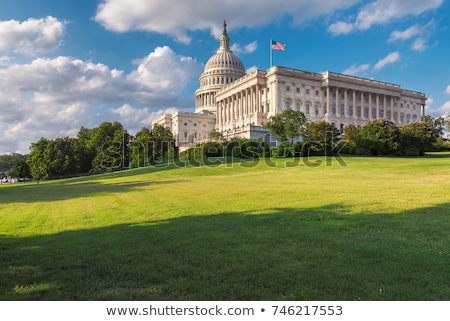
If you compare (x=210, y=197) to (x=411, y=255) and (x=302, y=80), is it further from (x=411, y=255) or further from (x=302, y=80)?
(x=302, y=80)

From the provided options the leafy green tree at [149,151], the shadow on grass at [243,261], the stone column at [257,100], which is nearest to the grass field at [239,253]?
the shadow on grass at [243,261]

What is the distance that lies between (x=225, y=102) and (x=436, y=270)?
117585 millimetres

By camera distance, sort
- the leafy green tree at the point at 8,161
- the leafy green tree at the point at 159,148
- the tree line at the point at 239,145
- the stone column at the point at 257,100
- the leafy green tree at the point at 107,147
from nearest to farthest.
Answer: the tree line at the point at 239,145 < the leafy green tree at the point at 159,148 < the leafy green tree at the point at 107,147 < the stone column at the point at 257,100 < the leafy green tree at the point at 8,161

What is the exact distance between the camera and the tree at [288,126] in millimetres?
62406

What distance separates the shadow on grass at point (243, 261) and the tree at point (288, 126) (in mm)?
50974

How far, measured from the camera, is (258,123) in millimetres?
97938

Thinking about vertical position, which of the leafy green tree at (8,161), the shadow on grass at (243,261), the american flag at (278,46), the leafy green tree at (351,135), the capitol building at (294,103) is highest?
the american flag at (278,46)

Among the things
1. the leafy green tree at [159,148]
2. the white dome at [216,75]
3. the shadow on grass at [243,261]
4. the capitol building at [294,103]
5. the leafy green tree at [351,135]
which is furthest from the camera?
the white dome at [216,75]

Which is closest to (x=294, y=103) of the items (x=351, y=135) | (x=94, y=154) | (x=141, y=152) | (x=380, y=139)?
(x=351, y=135)

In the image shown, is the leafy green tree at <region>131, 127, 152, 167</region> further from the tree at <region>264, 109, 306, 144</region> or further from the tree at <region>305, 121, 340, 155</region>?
the tree at <region>305, 121, 340, 155</region>

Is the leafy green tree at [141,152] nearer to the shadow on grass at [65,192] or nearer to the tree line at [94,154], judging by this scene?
the tree line at [94,154]

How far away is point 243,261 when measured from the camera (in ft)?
25.5

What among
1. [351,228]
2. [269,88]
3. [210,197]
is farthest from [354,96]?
[351,228]

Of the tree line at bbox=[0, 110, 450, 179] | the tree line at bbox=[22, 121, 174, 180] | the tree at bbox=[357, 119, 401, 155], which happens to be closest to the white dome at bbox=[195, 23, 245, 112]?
the tree line at bbox=[0, 110, 450, 179]
